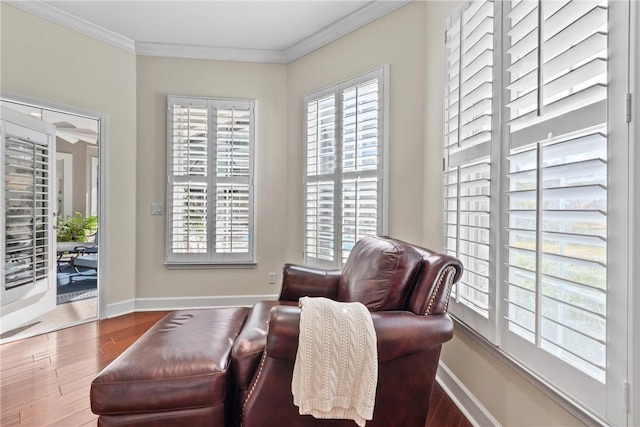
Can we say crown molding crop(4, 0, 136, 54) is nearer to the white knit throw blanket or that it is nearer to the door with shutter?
the door with shutter

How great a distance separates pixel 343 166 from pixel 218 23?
176 cm

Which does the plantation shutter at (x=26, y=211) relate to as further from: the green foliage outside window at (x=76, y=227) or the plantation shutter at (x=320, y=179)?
the plantation shutter at (x=320, y=179)

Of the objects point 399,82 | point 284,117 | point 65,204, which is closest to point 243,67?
point 284,117

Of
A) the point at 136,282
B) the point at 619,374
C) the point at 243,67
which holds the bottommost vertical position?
the point at 136,282

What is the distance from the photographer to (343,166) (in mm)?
2986

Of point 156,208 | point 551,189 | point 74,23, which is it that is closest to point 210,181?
point 156,208

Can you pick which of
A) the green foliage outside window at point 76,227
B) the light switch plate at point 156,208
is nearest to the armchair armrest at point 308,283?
the light switch plate at point 156,208

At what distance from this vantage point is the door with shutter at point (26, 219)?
8.85 feet

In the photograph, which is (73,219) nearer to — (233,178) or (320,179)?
(233,178)

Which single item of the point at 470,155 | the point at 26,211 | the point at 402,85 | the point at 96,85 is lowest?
the point at 26,211

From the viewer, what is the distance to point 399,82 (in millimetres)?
2590

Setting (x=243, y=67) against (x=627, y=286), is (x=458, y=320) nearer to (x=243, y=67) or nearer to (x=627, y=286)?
(x=627, y=286)

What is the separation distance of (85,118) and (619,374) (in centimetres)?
400

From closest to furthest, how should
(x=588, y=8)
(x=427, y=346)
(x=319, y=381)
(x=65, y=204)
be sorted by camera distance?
1. (x=588, y=8)
2. (x=319, y=381)
3. (x=427, y=346)
4. (x=65, y=204)
